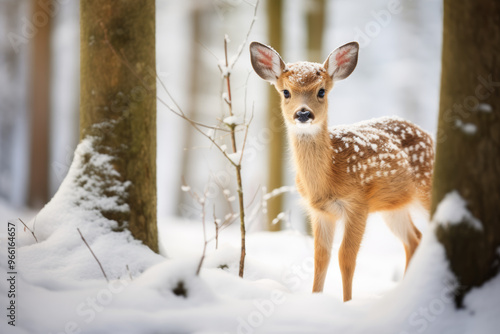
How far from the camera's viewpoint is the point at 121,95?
3373 millimetres

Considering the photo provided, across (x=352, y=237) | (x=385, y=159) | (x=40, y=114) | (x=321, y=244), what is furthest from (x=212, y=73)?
(x=352, y=237)

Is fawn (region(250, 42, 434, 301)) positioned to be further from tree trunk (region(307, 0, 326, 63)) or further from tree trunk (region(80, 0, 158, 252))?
tree trunk (region(307, 0, 326, 63))

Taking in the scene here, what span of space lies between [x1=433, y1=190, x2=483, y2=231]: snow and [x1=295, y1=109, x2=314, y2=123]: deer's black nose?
4.66 ft

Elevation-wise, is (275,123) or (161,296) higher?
(275,123)

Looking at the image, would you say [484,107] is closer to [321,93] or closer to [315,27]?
[321,93]

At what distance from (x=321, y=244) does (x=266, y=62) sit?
5.26ft

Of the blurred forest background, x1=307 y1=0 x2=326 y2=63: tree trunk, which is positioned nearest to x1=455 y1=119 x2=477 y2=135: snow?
the blurred forest background

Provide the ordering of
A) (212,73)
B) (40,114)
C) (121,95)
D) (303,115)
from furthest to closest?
(212,73), (40,114), (303,115), (121,95)

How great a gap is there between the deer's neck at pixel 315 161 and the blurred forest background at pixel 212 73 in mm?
3353

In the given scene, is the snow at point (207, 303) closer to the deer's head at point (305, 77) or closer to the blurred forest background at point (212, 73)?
the deer's head at point (305, 77)

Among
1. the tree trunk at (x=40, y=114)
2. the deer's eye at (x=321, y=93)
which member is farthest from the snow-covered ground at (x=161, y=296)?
the tree trunk at (x=40, y=114)

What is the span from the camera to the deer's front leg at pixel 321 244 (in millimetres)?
3830

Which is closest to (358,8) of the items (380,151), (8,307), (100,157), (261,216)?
(261,216)

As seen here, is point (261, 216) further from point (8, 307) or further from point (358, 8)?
point (358, 8)
